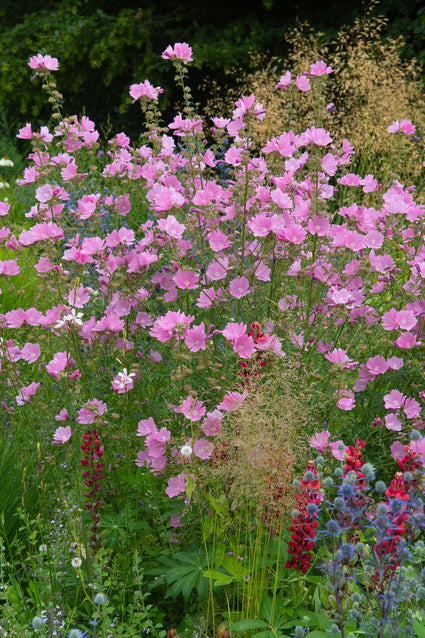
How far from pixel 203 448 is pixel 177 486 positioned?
14cm

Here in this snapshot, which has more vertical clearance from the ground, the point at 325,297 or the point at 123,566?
the point at 325,297

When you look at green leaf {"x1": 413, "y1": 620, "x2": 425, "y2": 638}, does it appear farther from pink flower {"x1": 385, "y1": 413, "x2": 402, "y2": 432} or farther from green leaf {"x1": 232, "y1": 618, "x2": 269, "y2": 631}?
pink flower {"x1": 385, "y1": 413, "x2": 402, "y2": 432}

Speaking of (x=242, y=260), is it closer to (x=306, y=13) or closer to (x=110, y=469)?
(x=110, y=469)

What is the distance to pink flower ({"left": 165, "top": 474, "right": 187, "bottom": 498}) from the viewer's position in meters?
2.15

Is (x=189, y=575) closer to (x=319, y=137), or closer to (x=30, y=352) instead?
(x=30, y=352)

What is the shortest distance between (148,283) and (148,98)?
0.89m

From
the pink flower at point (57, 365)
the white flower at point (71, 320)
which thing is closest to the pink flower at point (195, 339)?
the white flower at point (71, 320)

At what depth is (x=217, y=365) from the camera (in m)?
2.26

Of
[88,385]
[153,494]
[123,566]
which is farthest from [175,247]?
[123,566]

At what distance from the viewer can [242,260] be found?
8.24ft

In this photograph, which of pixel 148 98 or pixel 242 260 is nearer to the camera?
pixel 242 260

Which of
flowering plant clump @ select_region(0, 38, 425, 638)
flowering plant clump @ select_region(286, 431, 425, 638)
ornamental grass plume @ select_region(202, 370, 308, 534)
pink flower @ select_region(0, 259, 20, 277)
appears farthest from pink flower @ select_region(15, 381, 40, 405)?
flowering plant clump @ select_region(286, 431, 425, 638)

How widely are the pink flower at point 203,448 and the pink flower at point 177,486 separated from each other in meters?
0.09

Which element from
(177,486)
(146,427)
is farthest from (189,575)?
(146,427)
